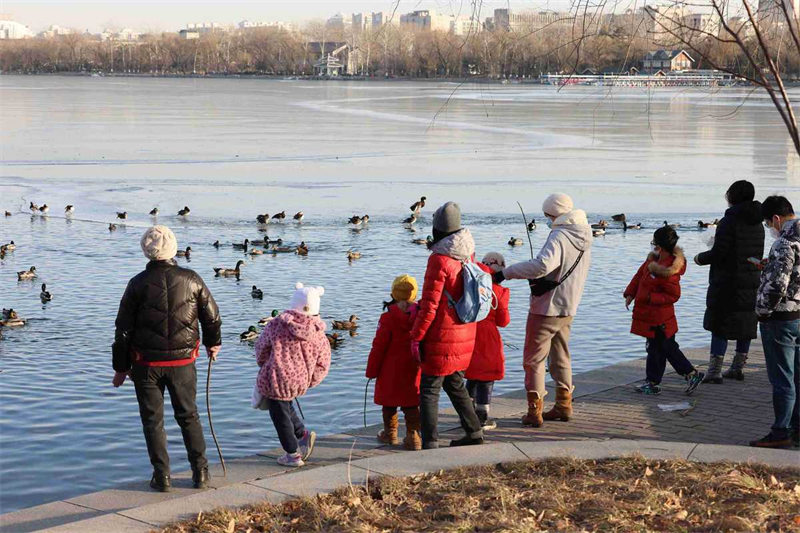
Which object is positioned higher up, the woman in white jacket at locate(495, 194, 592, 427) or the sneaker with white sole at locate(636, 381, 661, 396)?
the woman in white jacket at locate(495, 194, 592, 427)

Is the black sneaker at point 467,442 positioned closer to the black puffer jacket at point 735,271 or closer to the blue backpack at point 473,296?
the blue backpack at point 473,296

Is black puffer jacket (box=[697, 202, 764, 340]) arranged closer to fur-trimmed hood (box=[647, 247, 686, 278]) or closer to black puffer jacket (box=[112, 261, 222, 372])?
fur-trimmed hood (box=[647, 247, 686, 278])

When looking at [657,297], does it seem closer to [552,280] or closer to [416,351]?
[552,280]

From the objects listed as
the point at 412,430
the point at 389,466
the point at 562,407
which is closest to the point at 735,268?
the point at 562,407

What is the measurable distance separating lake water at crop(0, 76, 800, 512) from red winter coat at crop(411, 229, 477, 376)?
0.99 metres

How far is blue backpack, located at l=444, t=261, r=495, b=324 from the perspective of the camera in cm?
679

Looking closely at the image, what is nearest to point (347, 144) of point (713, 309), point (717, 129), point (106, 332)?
point (717, 129)

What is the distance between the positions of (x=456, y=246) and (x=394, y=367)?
1.05m

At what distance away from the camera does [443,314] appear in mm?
6848

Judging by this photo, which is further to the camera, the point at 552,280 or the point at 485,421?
the point at 485,421

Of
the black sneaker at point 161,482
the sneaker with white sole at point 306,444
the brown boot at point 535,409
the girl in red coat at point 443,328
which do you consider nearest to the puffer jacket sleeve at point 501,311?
the girl in red coat at point 443,328

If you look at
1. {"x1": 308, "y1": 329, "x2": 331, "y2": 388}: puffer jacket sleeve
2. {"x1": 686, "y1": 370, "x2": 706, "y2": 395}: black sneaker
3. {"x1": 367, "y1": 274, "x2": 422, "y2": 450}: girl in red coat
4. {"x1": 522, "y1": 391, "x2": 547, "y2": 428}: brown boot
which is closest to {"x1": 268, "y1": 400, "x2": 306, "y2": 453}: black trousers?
{"x1": 308, "y1": 329, "x2": 331, "y2": 388}: puffer jacket sleeve

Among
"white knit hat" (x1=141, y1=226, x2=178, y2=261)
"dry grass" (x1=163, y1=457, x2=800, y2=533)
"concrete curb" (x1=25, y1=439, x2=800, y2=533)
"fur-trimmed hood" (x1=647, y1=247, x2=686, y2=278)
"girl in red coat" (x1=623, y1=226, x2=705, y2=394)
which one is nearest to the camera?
"dry grass" (x1=163, y1=457, x2=800, y2=533)

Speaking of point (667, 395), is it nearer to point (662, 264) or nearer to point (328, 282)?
point (662, 264)
